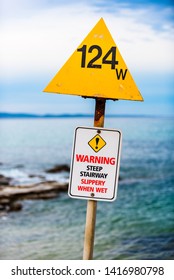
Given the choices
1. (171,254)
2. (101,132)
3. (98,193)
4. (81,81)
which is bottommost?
(171,254)

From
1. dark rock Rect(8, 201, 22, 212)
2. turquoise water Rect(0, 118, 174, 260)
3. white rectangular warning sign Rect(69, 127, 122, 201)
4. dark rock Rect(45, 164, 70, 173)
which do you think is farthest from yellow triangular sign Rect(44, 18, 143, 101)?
dark rock Rect(45, 164, 70, 173)

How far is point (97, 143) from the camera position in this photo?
7.70 feet

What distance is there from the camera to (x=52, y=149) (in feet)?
20.0

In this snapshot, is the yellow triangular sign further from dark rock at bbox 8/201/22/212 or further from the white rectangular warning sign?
dark rock at bbox 8/201/22/212

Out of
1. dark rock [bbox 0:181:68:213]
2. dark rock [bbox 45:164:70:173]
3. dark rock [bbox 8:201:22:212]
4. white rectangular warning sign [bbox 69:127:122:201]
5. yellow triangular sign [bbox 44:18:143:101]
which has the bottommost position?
dark rock [bbox 8:201:22:212]

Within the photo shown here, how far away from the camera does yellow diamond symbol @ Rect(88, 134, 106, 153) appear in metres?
2.34

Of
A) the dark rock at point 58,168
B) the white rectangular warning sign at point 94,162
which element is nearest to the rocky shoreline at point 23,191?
the dark rock at point 58,168

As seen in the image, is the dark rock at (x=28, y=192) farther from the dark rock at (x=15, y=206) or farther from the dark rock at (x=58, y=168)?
the dark rock at (x=58, y=168)

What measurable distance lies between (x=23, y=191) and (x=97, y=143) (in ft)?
11.7

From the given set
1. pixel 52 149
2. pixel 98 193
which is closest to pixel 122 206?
pixel 52 149

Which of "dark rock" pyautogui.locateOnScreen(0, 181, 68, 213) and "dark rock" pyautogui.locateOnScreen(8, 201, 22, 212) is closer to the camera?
"dark rock" pyautogui.locateOnScreen(8, 201, 22, 212)

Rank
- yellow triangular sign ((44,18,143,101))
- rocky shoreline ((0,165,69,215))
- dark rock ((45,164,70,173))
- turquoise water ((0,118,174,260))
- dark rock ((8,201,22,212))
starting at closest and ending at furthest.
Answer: yellow triangular sign ((44,18,143,101)) < turquoise water ((0,118,174,260)) < dark rock ((8,201,22,212)) < rocky shoreline ((0,165,69,215)) < dark rock ((45,164,70,173))

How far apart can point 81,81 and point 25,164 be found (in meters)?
3.64
